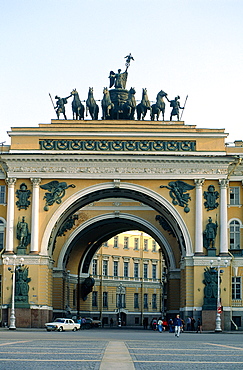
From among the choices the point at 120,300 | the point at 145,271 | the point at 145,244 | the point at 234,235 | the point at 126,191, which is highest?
the point at 126,191

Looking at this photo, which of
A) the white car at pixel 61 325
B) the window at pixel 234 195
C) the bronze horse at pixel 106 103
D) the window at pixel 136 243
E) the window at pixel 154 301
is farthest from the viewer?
the window at pixel 136 243

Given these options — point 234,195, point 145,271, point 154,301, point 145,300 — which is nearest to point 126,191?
point 234,195

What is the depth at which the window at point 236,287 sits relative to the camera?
57.5 metres

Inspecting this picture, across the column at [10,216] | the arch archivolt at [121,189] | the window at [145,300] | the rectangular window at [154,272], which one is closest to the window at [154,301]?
the window at [145,300]

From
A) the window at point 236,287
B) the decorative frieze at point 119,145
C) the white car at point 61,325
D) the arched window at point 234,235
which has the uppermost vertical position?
the decorative frieze at point 119,145

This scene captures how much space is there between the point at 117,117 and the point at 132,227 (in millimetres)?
14790

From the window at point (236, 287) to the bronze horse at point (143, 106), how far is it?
48.2 feet

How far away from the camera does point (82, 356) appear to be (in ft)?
74.6

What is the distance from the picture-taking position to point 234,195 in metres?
59.3

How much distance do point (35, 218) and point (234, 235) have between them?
15.2m

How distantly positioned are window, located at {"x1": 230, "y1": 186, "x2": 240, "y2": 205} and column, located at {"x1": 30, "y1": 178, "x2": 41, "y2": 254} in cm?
1495

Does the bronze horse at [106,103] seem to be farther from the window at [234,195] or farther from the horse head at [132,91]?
the window at [234,195]

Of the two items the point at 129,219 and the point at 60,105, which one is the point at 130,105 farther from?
the point at 129,219

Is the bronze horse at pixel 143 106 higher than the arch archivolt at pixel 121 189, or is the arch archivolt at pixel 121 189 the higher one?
the bronze horse at pixel 143 106
